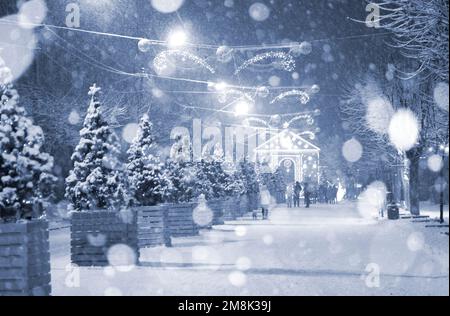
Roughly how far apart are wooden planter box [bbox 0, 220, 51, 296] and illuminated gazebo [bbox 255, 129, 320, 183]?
275 feet

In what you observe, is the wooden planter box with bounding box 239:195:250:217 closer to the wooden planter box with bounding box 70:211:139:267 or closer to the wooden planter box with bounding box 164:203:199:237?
the wooden planter box with bounding box 164:203:199:237

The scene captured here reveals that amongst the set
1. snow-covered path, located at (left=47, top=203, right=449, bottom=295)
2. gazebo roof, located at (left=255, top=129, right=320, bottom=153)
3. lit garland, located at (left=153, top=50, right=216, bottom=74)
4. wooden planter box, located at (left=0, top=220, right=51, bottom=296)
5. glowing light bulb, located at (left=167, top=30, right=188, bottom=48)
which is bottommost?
snow-covered path, located at (left=47, top=203, right=449, bottom=295)

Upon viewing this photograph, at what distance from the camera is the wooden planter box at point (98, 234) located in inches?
530

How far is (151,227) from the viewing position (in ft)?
57.0

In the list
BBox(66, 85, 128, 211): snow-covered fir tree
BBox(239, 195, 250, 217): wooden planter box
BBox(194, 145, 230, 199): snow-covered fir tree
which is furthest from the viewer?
BBox(239, 195, 250, 217): wooden planter box

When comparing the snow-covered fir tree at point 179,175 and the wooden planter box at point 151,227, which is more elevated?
the snow-covered fir tree at point 179,175

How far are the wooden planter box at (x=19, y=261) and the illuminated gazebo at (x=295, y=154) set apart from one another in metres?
83.7

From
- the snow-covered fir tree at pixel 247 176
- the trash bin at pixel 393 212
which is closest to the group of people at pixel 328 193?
the snow-covered fir tree at pixel 247 176

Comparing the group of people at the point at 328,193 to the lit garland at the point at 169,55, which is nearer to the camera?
the lit garland at the point at 169,55

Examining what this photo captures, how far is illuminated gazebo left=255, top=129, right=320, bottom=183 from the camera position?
94812mm

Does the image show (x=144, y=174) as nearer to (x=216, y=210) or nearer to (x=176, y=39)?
(x=176, y=39)

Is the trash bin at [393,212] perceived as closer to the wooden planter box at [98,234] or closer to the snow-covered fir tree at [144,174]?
the snow-covered fir tree at [144,174]

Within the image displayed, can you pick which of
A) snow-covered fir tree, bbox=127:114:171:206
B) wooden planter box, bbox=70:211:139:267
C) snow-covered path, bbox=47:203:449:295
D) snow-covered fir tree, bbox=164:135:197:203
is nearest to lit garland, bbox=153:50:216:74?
snow-covered fir tree, bbox=127:114:171:206

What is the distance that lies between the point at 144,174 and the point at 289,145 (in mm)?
78534
